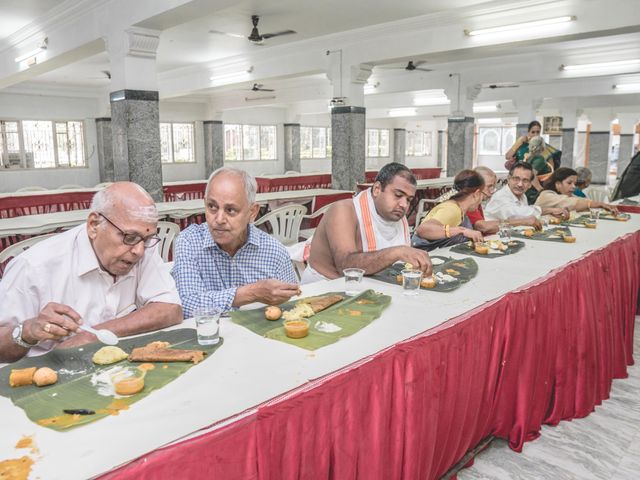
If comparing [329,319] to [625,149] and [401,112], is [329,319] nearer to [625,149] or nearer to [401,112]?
[401,112]

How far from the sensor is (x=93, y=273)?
5.65ft

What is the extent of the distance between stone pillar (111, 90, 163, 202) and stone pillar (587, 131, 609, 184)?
16.7 meters

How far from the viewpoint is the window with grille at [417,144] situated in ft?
74.7

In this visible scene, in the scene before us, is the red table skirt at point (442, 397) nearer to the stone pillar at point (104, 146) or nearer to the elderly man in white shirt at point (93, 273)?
the elderly man in white shirt at point (93, 273)

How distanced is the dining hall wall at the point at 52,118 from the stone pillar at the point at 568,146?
13207mm

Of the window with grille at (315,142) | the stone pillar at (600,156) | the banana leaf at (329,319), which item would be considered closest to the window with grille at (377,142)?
the window with grille at (315,142)

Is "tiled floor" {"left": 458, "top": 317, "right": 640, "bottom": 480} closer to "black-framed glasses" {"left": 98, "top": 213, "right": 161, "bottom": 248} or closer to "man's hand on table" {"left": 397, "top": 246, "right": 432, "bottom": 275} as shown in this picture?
"man's hand on table" {"left": 397, "top": 246, "right": 432, "bottom": 275}

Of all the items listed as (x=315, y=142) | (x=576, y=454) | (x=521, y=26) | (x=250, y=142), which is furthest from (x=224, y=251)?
(x=315, y=142)

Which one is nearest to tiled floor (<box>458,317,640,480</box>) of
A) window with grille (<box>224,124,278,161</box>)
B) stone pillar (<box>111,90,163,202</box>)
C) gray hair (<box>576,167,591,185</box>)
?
gray hair (<box>576,167,591,185</box>)

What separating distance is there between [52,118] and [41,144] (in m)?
0.72

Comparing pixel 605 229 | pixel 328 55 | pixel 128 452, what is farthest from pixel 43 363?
pixel 328 55

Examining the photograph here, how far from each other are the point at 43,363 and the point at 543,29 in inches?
241

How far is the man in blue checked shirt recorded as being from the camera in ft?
6.45

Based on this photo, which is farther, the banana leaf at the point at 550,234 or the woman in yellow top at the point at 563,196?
the woman in yellow top at the point at 563,196
